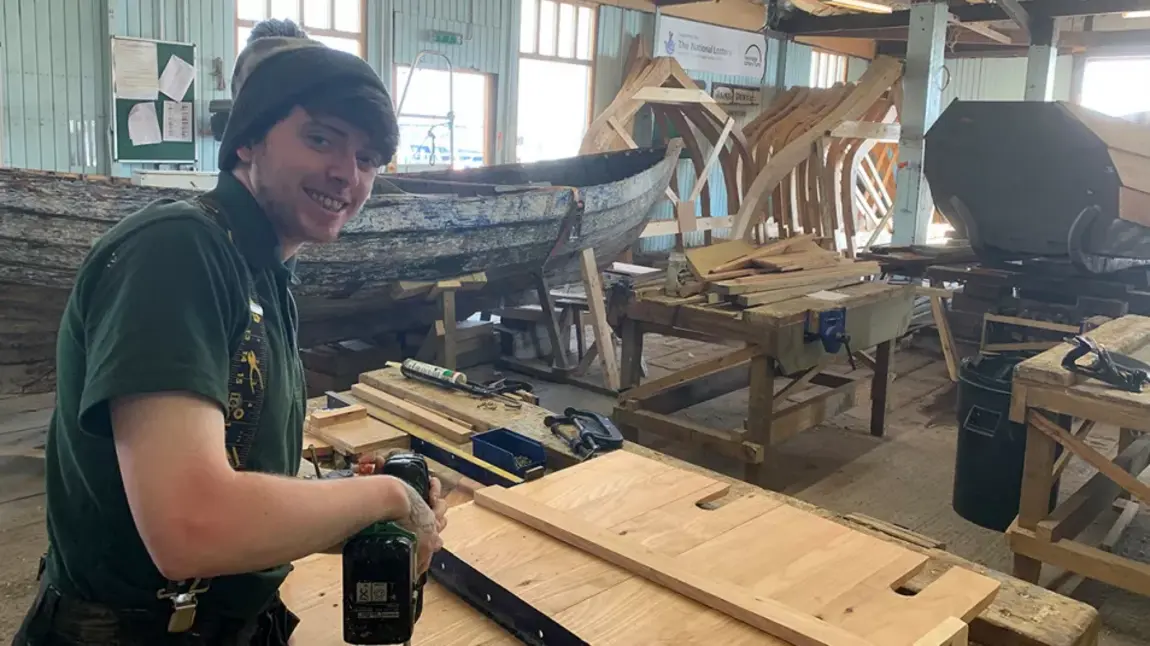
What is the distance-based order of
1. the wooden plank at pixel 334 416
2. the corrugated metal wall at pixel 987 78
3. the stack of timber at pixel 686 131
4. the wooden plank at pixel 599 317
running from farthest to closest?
the corrugated metal wall at pixel 987 78 < the stack of timber at pixel 686 131 < the wooden plank at pixel 599 317 < the wooden plank at pixel 334 416

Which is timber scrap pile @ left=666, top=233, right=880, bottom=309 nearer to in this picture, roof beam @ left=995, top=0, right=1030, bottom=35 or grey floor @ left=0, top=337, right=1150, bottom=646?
grey floor @ left=0, top=337, right=1150, bottom=646

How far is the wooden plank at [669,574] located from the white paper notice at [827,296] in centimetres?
257

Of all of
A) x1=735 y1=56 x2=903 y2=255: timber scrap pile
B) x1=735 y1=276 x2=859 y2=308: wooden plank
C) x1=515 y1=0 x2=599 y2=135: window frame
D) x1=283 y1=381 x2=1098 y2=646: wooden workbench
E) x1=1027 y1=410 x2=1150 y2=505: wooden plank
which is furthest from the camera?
x1=515 y1=0 x2=599 y2=135: window frame

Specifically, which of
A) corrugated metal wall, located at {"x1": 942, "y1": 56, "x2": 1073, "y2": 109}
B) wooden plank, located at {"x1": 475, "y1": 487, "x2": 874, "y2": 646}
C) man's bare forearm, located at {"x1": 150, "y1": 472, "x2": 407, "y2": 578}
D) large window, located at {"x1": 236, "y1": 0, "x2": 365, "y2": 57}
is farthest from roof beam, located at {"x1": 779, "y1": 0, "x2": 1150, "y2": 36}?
corrugated metal wall, located at {"x1": 942, "y1": 56, "x2": 1073, "y2": 109}

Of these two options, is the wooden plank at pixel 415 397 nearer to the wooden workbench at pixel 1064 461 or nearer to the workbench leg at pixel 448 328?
the wooden workbench at pixel 1064 461

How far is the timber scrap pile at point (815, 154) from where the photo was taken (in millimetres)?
7309

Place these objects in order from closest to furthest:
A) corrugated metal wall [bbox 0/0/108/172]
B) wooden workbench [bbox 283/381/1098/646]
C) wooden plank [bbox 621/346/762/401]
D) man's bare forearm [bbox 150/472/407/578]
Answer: man's bare forearm [bbox 150/472/407/578], wooden workbench [bbox 283/381/1098/646], wooden plank [bbox 621/346/762/401], corrugated metal wall [bbox 0/0/108/172]

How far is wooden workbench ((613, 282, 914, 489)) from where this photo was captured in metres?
3.65

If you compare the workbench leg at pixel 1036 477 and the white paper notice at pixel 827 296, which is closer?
the workbench leg at pixel 1036 477

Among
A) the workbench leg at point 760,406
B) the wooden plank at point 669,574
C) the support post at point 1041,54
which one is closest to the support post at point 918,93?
the support post at point 1041,54

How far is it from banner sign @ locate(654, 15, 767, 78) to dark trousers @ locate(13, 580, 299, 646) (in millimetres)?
10515

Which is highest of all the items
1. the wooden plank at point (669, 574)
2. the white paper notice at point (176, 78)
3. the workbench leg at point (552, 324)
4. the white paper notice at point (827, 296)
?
the white paper notice at point (176, 78)

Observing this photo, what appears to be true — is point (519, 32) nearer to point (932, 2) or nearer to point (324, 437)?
point (932, 2)

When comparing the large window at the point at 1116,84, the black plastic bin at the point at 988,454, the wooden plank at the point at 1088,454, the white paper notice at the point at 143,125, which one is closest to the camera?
the wooden plank at the point at 1088,454
